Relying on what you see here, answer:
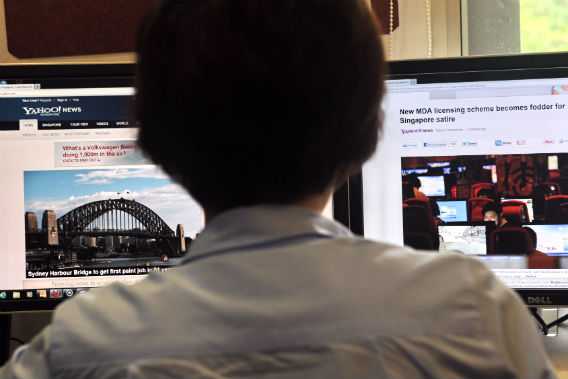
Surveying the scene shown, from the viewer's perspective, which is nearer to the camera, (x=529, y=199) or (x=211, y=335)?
(x=211, y=335)

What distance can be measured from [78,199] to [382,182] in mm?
442

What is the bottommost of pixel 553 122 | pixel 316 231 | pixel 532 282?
pixel 532 282

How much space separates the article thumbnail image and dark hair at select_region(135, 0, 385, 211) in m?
0.43

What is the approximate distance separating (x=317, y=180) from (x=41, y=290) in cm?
58

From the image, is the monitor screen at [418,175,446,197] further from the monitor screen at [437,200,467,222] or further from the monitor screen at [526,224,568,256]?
the monitor screen at [526,224,568,256]

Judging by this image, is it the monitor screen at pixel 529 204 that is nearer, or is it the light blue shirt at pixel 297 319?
the light blue shirt at pixel 297 319

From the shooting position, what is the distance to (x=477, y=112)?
860 millimetres

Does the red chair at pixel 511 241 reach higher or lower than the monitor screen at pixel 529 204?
lower

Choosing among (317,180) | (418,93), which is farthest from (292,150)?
(418,93)

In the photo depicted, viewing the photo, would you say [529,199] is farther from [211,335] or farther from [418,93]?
[211,335]

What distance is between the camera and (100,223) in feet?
2.87

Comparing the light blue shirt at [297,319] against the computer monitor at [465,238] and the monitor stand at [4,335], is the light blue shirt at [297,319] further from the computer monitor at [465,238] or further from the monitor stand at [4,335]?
the monitor stand at [4,335]

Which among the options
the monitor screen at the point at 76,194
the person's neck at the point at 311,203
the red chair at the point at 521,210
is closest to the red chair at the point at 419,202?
the red chair at the point at 521,210

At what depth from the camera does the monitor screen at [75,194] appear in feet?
2.85
